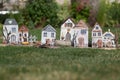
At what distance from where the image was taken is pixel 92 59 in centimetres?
1049

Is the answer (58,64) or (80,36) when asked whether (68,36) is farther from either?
(58,64)

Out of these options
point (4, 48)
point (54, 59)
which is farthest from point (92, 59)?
point (4, 48)

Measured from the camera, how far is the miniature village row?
13289 millimetres

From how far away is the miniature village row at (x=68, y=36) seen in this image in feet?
43.6

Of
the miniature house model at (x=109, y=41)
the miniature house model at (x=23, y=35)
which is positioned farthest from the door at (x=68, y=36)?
the miniature house model at (x=23, y=35)

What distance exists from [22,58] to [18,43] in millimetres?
3130

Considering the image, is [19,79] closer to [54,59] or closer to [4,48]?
[54,59]

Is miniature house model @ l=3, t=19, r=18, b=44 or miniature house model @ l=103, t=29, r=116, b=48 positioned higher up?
miniature house model @ l=3, t=19, r=18, b=44

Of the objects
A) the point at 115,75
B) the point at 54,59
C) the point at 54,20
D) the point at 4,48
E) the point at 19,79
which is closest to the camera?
the point at 19,79

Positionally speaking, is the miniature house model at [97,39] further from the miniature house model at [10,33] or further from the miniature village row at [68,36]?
the miniature house model at [10,33]

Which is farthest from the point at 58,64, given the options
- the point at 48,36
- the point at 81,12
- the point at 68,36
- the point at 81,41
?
the point at 81,12

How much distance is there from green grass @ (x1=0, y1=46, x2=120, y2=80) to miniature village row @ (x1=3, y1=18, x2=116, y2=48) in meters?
0.65

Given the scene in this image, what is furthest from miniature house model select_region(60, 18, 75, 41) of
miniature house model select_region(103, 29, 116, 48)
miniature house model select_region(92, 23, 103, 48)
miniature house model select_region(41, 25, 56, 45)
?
miniature house model select_region(103, 29, 116, 48)

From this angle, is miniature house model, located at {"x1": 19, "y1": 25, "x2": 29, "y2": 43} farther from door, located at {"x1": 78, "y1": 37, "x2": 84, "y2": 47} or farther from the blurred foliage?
the blurred foliage
